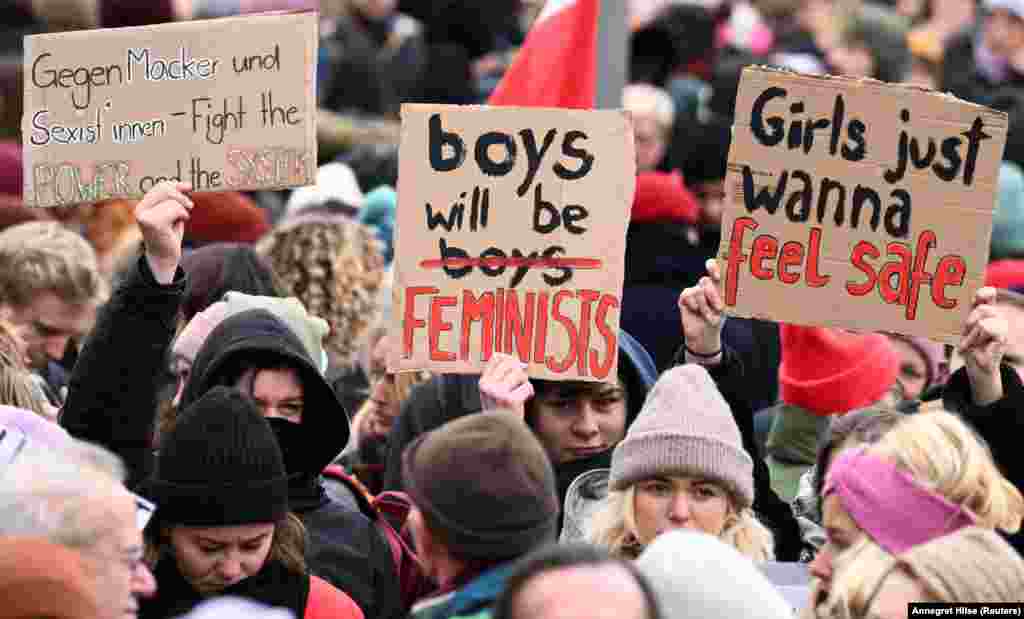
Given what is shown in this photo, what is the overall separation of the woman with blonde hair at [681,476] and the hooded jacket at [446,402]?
0.78 metres

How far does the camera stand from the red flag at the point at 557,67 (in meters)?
7.05

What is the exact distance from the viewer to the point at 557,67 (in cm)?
708

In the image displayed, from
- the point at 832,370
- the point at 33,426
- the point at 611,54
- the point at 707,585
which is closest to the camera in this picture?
the point at 707,585

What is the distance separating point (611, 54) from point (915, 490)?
3.93 meters

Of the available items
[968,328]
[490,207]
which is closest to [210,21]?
[490,207]

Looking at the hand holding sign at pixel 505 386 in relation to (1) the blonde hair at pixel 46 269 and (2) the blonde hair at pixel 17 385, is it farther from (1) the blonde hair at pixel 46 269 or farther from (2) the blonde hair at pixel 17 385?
(1) the blonde hair at pixel 46 269

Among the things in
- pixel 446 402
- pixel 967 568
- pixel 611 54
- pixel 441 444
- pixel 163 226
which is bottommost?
pixel 446 402

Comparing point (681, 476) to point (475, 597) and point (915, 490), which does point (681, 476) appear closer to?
point (915, 490)

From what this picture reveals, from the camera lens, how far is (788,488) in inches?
245

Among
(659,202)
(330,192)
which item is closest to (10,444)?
(659,202)

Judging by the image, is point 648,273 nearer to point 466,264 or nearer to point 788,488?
point 788,488

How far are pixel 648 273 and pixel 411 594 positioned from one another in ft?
7.23

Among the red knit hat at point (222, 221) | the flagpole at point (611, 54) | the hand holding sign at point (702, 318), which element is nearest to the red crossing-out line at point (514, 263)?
the hand holding sign at point (702, 318)

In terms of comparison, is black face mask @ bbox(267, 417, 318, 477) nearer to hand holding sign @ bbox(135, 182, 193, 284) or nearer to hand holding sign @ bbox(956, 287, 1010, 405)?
hand holding sign @ bbox(135, 182, 193, 284)
